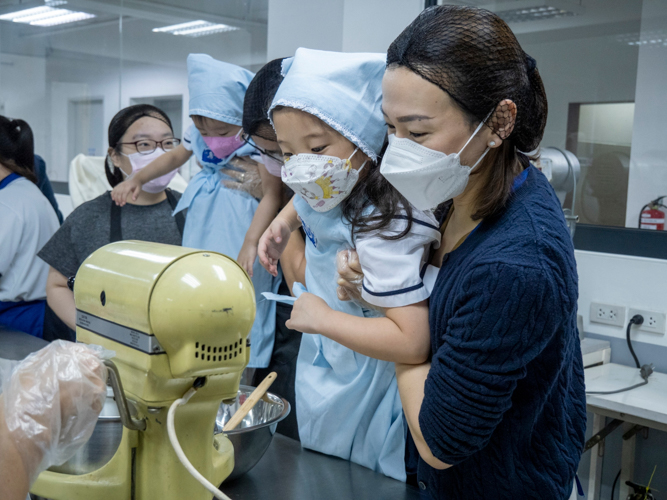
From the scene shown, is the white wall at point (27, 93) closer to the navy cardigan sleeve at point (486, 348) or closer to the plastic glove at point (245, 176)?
the plastic glove at point (245, 176)

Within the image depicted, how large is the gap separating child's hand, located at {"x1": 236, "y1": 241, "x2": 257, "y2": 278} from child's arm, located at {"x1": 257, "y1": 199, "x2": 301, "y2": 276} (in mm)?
238

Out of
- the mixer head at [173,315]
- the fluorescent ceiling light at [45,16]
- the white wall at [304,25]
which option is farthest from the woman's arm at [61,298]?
the fluorescent ceiling light at [45,16]

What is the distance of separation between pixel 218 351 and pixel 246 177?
3.43 ft

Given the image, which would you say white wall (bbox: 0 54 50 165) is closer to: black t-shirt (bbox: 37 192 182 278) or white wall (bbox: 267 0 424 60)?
black t-shirt (bbox: 37 192 182 278)

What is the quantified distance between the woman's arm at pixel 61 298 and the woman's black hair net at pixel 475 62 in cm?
169

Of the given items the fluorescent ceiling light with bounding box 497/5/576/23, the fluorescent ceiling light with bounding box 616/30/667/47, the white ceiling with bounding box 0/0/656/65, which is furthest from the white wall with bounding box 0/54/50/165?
the fluorescent ceiling light with bounding box 616/30/667/47

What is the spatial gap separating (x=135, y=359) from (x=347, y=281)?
16.2 inches

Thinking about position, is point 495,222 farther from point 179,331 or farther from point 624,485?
Answer: point 624,485

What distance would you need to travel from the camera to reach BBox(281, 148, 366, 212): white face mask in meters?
1.04

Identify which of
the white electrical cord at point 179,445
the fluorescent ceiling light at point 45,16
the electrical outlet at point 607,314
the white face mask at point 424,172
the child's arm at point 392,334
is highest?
the fluorescent ceiling light at point 45,16

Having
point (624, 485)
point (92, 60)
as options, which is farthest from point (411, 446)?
point (92, 60)

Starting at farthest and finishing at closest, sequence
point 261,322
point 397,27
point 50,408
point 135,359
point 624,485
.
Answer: point 624,485 < point 397,27 < point 261,322 < point 135,359 < point 50,408

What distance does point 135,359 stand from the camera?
0.76 metres

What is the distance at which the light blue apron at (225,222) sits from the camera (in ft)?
5.43
